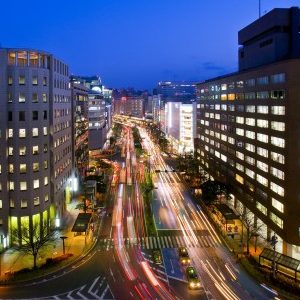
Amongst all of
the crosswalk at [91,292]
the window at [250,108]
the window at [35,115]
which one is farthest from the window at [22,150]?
the window at [250,108]

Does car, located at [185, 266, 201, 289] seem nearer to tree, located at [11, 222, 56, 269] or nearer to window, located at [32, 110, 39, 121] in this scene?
tree, located at [11, 222, 56, 269]

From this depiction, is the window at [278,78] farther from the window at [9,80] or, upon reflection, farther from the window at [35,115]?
the window at [9,80]

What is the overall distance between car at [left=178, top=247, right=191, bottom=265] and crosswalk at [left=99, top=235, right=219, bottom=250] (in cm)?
456

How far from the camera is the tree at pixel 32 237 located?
5062 centimetres

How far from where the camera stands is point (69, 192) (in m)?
81.0

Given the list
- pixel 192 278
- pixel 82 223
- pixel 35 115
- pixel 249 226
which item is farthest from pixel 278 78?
pixel 82 223

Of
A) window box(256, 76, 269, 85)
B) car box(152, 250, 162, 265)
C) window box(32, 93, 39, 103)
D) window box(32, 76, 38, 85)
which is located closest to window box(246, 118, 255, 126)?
window box(256, 76, 269, 85)

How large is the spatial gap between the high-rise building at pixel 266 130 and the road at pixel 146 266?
8.68 m

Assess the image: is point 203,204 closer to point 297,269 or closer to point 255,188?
point 255,188

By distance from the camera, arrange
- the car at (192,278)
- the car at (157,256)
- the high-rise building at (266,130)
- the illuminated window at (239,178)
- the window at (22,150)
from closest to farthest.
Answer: the car at (192,278) → the car at (157,256) → the high-rise building at (266,130) → the window at (22,150) → the illuminated window at (239,178)

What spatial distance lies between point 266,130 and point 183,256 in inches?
956

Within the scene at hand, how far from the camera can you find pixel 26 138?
57.3 metres

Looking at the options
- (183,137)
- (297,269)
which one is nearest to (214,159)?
(297,269)

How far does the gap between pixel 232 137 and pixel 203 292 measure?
1813 inches
